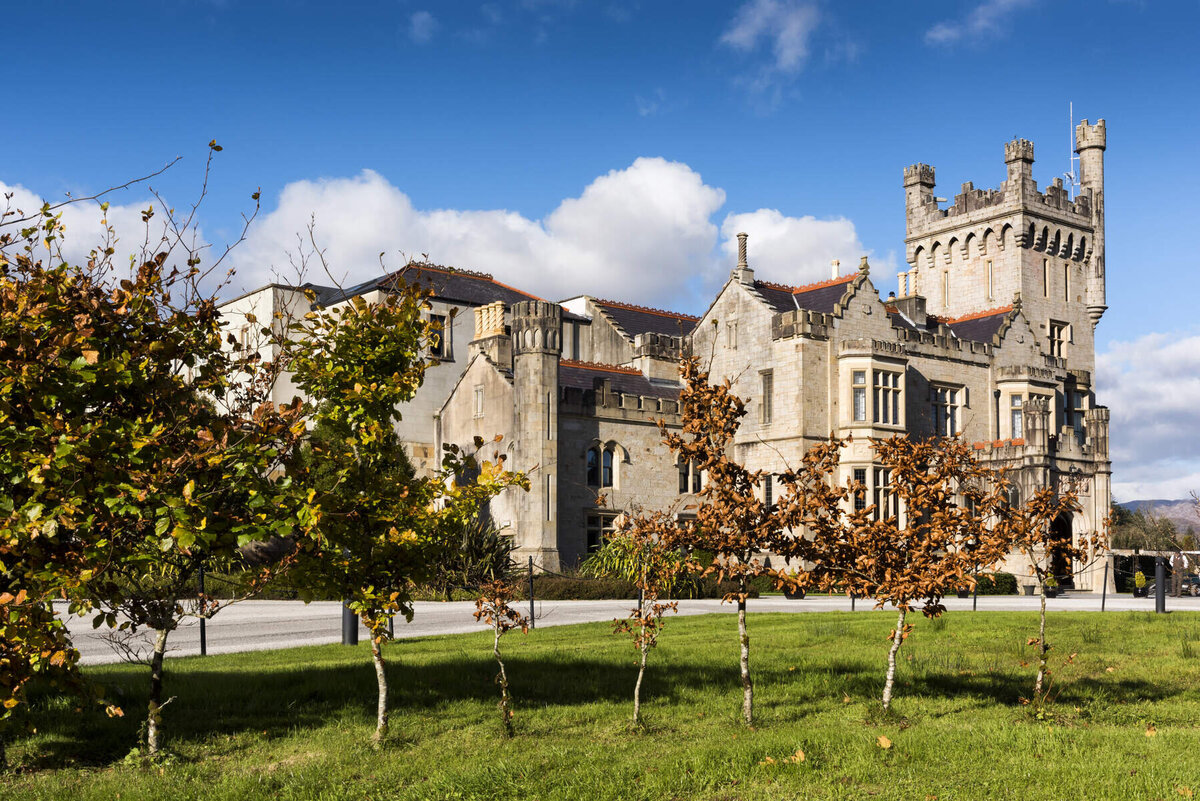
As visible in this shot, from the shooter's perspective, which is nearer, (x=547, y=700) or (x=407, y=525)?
(x=407, y=525)

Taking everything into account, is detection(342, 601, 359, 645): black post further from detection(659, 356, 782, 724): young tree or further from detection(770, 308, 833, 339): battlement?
detection(770, 308, 833, 339): battlement

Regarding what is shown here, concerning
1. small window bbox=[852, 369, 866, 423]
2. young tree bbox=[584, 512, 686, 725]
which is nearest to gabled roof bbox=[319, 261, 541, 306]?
small window bbox=[852, 369, 866, 423]

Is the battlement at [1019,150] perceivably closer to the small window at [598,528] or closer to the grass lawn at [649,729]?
the small window at [598,528]

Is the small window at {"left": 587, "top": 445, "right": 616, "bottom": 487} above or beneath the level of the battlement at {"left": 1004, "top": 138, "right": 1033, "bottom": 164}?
beneath

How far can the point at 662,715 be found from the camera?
11.0 metres

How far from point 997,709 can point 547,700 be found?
4859mm

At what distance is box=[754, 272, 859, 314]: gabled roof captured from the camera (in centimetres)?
4078

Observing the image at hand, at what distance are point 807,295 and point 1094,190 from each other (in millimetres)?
23840

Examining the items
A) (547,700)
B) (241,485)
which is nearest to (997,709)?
(547,700)

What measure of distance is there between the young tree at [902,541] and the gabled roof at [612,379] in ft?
87.4

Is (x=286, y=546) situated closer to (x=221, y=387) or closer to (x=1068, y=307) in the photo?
(x=221, y=387)

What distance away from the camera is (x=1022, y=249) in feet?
173

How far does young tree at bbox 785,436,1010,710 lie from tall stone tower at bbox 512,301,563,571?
24.2 metres

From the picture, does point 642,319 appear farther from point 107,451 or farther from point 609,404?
point 107,451
